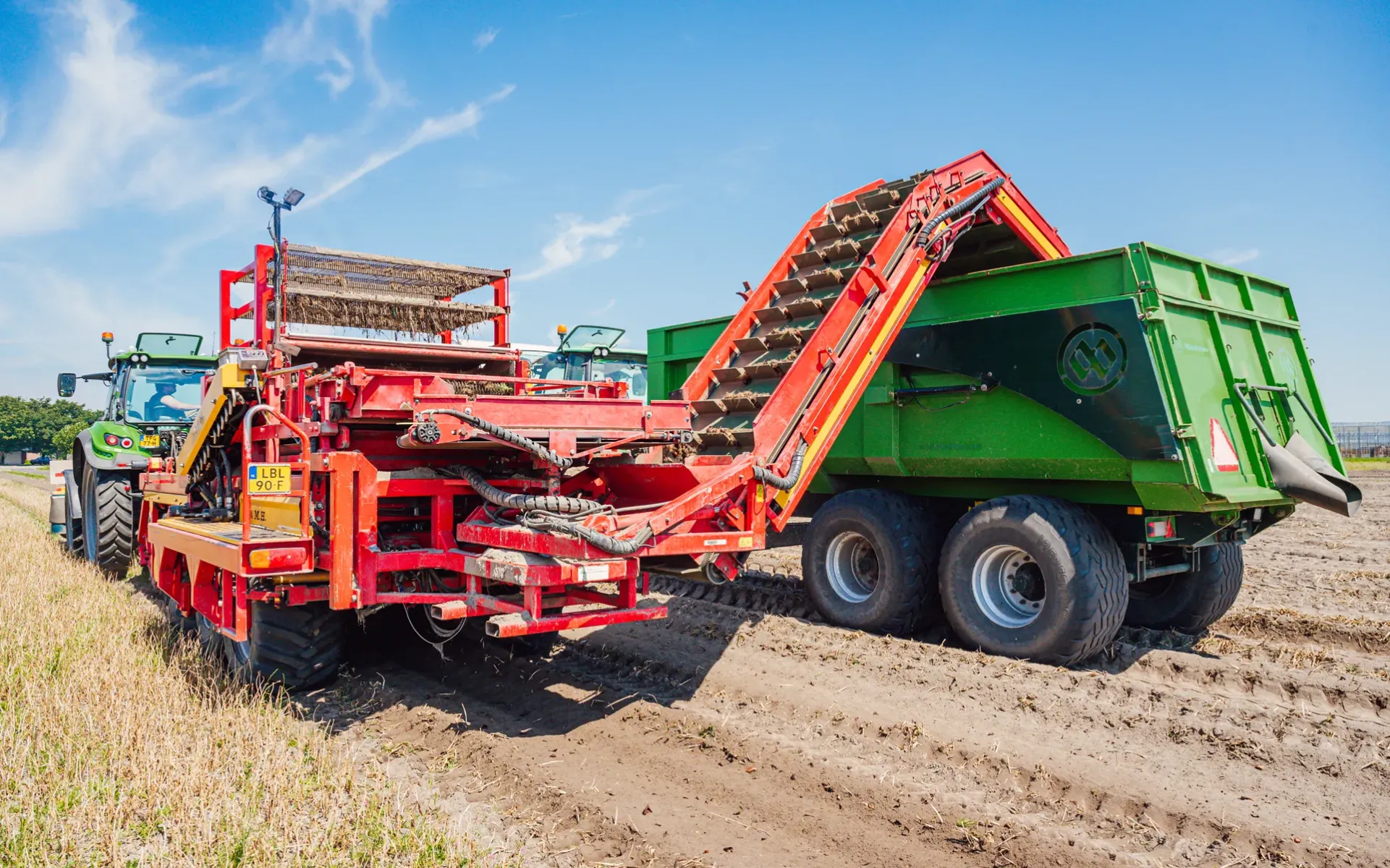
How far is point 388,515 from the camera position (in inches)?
203

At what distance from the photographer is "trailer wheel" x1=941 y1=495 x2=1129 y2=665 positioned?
5508 mm

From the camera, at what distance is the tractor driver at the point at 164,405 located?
977 cm

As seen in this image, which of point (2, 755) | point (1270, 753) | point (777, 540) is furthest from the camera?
point (777, 540)

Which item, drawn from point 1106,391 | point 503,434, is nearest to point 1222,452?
point 1106,391

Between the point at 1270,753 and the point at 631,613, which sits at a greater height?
the point at 631,613

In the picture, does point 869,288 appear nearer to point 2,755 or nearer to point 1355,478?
point 2,755

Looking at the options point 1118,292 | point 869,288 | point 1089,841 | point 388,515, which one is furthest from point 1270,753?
point 388,515

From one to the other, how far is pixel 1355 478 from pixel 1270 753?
80.1 ft

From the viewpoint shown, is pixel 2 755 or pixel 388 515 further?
pixel 388 515

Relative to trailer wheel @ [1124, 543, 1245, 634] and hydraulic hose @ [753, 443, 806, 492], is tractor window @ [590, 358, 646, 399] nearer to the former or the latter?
hydraulic hose @ [753, 443, 806, 492]

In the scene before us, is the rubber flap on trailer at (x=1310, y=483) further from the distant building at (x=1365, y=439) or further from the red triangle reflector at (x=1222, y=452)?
the distant building at (x=1365, y=439)

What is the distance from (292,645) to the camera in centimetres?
520

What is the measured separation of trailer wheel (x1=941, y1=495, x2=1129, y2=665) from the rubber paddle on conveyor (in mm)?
1272

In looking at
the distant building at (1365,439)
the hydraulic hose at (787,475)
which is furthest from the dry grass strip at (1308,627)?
the distant building at (1365,439)
